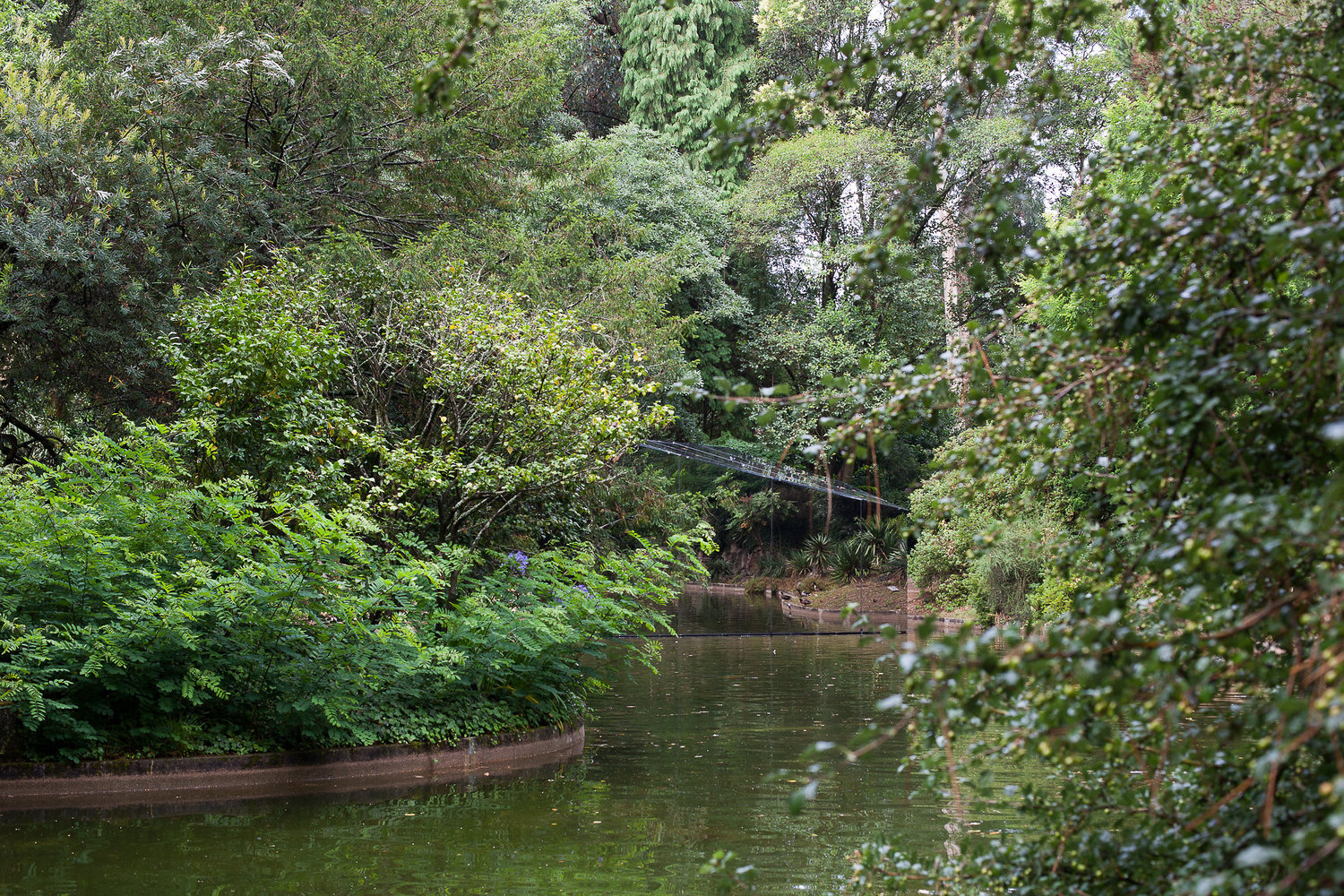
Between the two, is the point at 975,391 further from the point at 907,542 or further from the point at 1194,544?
the point at 907,542

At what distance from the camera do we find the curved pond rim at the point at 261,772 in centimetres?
732

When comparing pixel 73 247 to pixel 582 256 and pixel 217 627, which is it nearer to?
pixel 217 627

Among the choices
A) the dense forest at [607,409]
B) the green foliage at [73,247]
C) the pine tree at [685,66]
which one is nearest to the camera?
the dense forest at [607,409]

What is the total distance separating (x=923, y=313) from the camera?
1169 inches

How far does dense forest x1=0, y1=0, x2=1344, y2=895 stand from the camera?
2.61 metres

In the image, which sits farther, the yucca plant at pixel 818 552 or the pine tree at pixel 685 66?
the pine tree at pixel 685 66

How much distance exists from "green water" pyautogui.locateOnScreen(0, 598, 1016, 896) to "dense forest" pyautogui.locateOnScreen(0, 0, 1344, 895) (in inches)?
29.6

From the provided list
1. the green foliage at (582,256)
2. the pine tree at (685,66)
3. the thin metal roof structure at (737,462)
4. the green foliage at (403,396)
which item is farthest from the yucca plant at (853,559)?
the green foliage at (403,396)

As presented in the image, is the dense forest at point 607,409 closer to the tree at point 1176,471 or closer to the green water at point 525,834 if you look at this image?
the tree at point 1176,471

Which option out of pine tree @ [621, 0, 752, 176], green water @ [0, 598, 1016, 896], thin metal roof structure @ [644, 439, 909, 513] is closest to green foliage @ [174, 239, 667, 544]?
green water @ [0, 598, 1016, 896]

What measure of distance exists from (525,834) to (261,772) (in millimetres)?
2275

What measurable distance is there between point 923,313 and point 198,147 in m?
20.4

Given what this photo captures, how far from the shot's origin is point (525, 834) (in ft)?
22.5

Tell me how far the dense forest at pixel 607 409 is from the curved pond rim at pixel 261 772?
17cm
